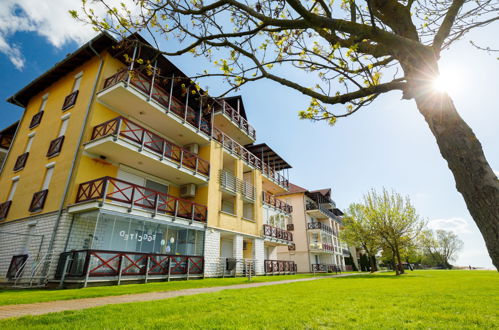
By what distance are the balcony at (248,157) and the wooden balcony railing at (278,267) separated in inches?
309

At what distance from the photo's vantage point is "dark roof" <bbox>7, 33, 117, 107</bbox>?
46.2ft

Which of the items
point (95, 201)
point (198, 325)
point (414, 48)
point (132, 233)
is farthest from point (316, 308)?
point (132, 233)

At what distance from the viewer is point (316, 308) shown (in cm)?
475

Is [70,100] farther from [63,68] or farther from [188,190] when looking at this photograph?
[188,190]

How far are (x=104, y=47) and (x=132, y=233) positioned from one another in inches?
417

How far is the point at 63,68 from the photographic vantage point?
52.6ft

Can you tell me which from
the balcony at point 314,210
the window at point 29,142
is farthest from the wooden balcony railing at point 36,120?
the balcony at point 314,210

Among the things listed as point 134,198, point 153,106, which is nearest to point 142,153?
point 134,198

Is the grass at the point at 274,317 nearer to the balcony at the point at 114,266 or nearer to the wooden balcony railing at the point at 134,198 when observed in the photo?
the balcony at the point at 114,266

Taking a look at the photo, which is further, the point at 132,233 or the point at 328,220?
the point at 328,220

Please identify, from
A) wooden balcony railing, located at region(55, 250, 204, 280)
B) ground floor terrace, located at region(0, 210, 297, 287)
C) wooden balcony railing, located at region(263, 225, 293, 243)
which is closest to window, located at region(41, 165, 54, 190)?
ground floor terrace, located at region(0, 210, 297, 287)

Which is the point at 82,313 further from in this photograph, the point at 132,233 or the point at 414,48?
the point at 132,233

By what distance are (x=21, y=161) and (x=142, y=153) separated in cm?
889

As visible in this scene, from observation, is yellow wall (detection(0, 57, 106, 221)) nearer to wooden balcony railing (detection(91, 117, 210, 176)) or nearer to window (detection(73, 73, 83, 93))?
window (detection(73, 73, 83, 93))
